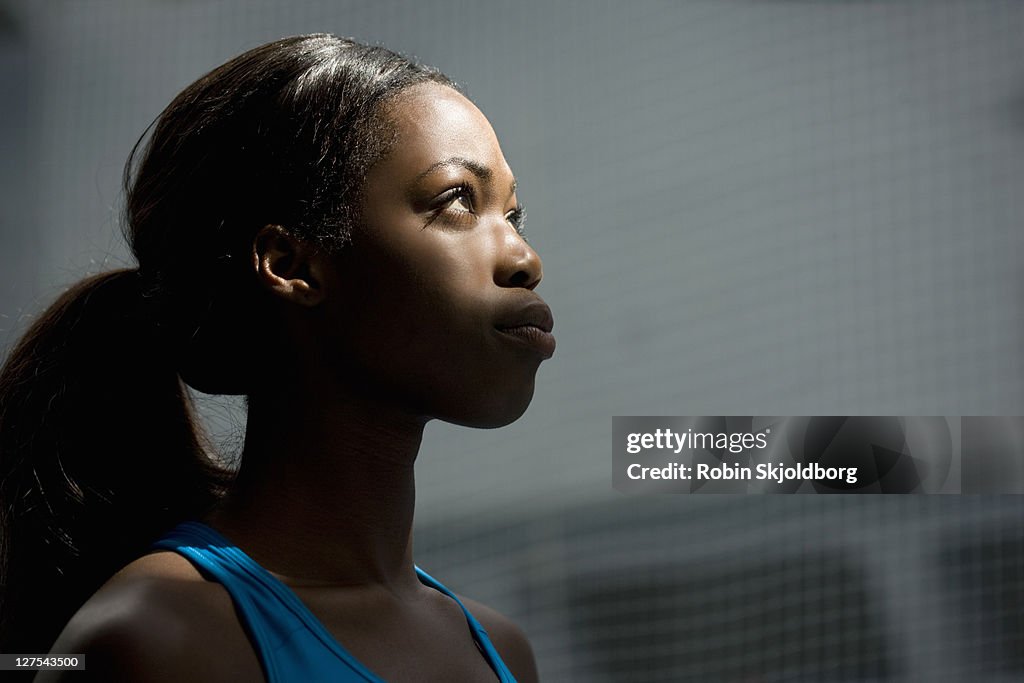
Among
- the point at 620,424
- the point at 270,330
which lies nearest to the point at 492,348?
the point at 270,330

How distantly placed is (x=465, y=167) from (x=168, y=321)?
26cm

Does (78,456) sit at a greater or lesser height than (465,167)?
lesser

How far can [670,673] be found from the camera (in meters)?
2.10

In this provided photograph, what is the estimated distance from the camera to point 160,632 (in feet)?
2.13

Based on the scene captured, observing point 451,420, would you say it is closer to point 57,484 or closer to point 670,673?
point 57,484

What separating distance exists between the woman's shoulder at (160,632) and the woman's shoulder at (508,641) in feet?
0.92

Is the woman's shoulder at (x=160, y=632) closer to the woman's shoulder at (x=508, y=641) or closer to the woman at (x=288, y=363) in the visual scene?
the woman at (x=288, y=363)

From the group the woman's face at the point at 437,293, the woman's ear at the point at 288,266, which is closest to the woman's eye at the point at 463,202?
the woman's face at the point at 437,293

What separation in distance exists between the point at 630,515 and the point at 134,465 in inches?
53.9

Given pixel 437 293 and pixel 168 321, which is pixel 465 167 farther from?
pixel 168 321

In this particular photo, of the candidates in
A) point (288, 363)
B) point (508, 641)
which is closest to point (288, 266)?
point (288, 363)

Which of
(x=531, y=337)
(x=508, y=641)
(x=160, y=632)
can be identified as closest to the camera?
(x=160, y=632)

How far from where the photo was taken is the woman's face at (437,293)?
2.43ft

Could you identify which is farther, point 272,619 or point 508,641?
point 508,641
